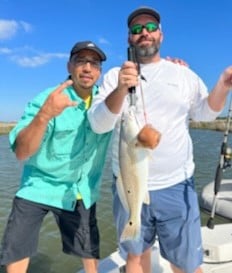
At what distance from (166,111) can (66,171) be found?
1.10 meters

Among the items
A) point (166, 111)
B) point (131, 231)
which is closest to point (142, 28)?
point (166, 111)

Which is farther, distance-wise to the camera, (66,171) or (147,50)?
(66,171)

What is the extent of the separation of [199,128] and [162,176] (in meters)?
58.5

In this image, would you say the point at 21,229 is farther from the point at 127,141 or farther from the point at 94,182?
the point at 127,141

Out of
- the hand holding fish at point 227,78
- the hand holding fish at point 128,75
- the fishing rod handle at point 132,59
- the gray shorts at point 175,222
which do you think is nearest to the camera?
the hand holding fish at point 128,75

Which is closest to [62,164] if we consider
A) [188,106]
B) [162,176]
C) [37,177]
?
[37,177]

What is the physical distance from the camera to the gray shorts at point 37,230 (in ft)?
12.2

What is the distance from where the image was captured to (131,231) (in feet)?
10.1

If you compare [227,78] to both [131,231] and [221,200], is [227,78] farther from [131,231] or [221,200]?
[221,200]

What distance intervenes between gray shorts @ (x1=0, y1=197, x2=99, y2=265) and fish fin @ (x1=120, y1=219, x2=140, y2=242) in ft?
2.63

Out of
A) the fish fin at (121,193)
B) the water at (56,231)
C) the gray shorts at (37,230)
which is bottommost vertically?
the water at (56,231)

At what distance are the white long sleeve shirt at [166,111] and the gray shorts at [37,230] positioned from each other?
2.68 feet

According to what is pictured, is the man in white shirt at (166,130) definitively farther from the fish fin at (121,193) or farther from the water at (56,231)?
A: the water at (56,231)

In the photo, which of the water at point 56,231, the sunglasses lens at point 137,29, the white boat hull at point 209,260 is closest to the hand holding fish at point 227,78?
the sunglasses lens at point 137,29
